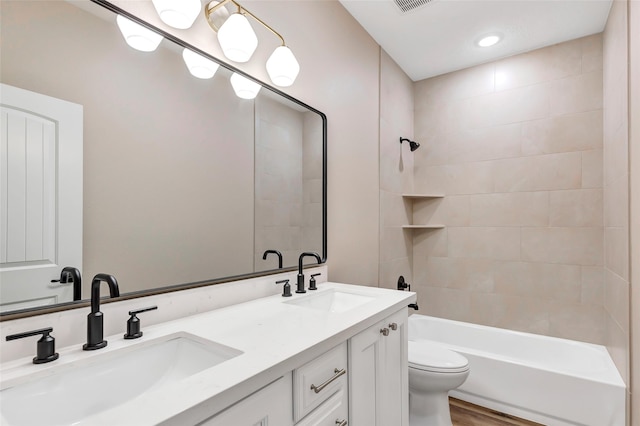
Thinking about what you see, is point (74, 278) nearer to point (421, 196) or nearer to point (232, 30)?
point (232, 30)

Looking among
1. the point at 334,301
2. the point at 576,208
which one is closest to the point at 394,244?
the point at 334,301

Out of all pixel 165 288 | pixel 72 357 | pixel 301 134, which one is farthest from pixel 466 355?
pixel 72 357

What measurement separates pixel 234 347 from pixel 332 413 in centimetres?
39

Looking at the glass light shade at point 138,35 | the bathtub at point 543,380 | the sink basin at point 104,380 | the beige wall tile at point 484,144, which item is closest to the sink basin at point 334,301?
the sink basin at point 104,380

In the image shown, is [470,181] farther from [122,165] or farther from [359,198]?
[122,165]

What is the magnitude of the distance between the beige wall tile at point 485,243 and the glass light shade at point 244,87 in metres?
2.19

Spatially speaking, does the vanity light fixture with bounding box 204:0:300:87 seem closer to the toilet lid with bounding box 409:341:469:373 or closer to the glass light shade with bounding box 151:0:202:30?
the glass light shade with bounding box 151:0:202:30

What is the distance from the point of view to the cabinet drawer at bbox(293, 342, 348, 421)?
0.83 metres

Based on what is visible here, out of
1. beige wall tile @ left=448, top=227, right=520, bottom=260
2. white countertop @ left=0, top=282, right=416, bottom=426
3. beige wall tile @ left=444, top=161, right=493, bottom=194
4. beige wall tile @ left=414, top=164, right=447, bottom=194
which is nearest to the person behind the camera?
white countertop @ left=0, top=282, right=416, bottom=426

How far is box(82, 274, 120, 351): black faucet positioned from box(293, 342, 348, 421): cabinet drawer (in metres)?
0.51

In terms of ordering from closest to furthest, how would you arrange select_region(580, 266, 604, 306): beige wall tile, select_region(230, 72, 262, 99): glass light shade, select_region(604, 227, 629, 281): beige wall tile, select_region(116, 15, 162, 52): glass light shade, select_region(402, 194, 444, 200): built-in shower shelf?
select_region(116, 15, 162, 52): glass light shade
select_region(230, 72, 262, 99): glass light shade
select_region(604, 227, 629, 281): beige wall tile
select_region(580, 266, 604, 306): beige wall tile
select_region(402, 194, 444, 200): built-in shower shelf

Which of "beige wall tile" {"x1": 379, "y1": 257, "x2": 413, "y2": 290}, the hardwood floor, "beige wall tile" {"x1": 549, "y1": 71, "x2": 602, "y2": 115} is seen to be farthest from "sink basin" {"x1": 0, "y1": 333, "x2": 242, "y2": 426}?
"beige wall tile" {"x1": 549, "y1": 71, "x2": 602, "y2": 115}

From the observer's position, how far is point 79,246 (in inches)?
35.4

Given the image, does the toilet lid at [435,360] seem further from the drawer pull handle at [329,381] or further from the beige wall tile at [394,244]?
the drawer pull handle at [329,381]
